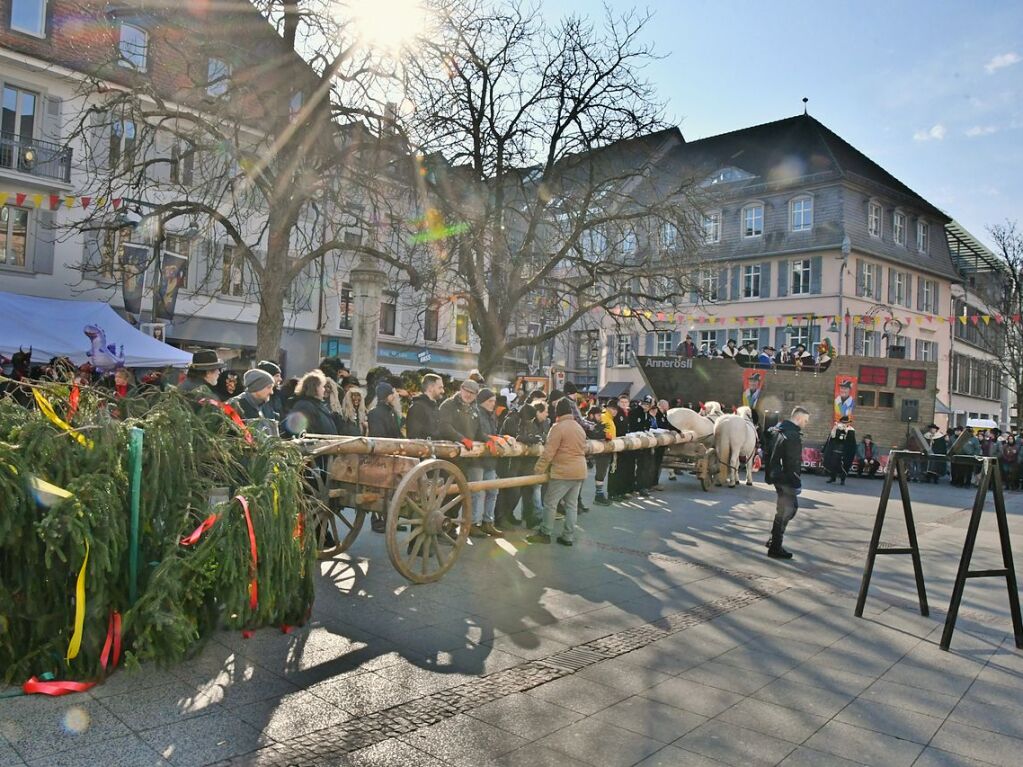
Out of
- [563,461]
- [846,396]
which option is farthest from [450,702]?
[846,396]

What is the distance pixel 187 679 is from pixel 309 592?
921mm

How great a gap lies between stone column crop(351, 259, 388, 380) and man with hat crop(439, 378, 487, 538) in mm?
6498

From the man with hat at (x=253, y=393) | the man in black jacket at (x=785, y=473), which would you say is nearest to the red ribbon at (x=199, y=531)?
the man with hat at (x=253, y=393)

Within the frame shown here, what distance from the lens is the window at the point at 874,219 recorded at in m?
41.2

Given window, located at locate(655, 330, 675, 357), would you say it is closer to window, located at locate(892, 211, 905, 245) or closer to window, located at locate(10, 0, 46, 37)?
window, located at locate(892, 211, 905, 245)

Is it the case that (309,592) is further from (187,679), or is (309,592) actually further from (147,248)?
(147,248)

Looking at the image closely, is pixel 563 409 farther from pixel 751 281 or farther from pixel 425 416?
pixel 751 281

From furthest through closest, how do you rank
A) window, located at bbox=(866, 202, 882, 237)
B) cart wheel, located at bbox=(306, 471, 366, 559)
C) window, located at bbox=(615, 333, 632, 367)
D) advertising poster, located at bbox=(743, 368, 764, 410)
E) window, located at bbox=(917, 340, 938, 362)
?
window, located at bbox=(615, 333, 632, 367)
window, located at bbox=(917, 340, 938, 362)
window, located at bbox=(866, 202, 882, 237)
advertising poster, located at bbox=(743, 368, 764, 410)
cart wheel, located at bbox=(306, 471, 366, 559)

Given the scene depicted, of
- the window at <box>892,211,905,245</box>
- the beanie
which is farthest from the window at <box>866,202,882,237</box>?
the beanie

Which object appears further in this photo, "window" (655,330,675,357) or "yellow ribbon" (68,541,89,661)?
"window" (655,330,675,357)

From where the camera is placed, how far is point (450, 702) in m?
4.18

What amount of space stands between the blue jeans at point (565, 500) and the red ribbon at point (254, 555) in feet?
15.9

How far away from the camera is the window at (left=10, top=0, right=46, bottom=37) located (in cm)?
2098

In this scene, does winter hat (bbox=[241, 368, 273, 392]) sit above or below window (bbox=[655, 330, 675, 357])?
below
